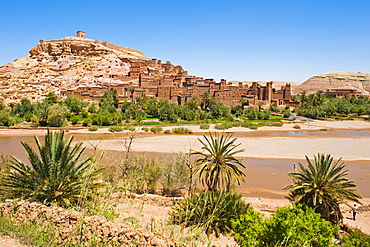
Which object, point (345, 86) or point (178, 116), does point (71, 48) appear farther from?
point (345, 86)

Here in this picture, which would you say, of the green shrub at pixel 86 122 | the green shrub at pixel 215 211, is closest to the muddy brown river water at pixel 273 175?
the green shrub at pixel 215 211

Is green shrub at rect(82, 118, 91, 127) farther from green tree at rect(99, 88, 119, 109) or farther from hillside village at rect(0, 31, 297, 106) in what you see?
hillside village at rect(0, 31, 297, 106)

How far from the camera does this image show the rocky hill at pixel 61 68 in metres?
62.1

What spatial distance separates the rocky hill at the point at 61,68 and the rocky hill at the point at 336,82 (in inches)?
3983

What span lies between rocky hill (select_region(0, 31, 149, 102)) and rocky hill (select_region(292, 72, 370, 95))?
101 m

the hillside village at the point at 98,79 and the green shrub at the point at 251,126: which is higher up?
the hillside village at the point at 98,79

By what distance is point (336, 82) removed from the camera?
464ft

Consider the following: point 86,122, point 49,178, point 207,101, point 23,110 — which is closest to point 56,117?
point 86,122

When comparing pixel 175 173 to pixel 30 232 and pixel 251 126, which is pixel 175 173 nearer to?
pixel 30 232

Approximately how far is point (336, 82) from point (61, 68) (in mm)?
134718

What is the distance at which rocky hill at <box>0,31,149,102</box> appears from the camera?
204 feet

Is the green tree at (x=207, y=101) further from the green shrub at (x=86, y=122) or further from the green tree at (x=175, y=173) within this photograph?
the green tree at (x=175, y=173)

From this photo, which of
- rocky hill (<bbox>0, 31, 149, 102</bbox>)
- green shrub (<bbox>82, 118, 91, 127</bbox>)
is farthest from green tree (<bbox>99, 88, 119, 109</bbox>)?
rocky hill (<bbox>0, 31, 149, 102</bbox>)

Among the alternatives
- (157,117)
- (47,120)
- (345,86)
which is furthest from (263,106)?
(345,86)
